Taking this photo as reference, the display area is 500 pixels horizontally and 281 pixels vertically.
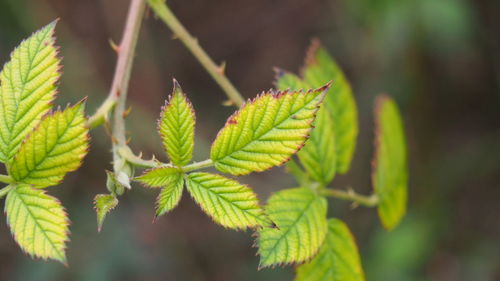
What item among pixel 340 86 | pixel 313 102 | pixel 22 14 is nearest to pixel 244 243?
pixel 22 14

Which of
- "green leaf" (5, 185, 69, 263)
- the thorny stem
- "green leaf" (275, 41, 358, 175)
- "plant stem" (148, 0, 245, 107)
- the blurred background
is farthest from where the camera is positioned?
the blurred background

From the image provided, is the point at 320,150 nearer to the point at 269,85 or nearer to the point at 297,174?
the point at 297,174

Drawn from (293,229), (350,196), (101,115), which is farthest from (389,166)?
→ (101,115)

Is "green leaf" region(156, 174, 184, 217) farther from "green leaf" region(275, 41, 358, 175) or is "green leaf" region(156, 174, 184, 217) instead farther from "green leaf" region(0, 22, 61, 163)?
"green leaf" region(275, 41, 358, 175)

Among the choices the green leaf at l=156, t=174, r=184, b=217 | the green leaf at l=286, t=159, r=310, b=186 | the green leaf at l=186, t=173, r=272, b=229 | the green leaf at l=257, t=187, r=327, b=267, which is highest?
the green leaf at l=156, t=174, r=184, b=217

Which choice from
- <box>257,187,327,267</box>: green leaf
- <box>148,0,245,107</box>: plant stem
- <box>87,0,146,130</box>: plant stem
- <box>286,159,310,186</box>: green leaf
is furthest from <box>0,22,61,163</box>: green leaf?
<box>286,159,310,186</box>: green leaf

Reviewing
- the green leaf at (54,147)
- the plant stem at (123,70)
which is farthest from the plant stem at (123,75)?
the green leaf at (54,147)
